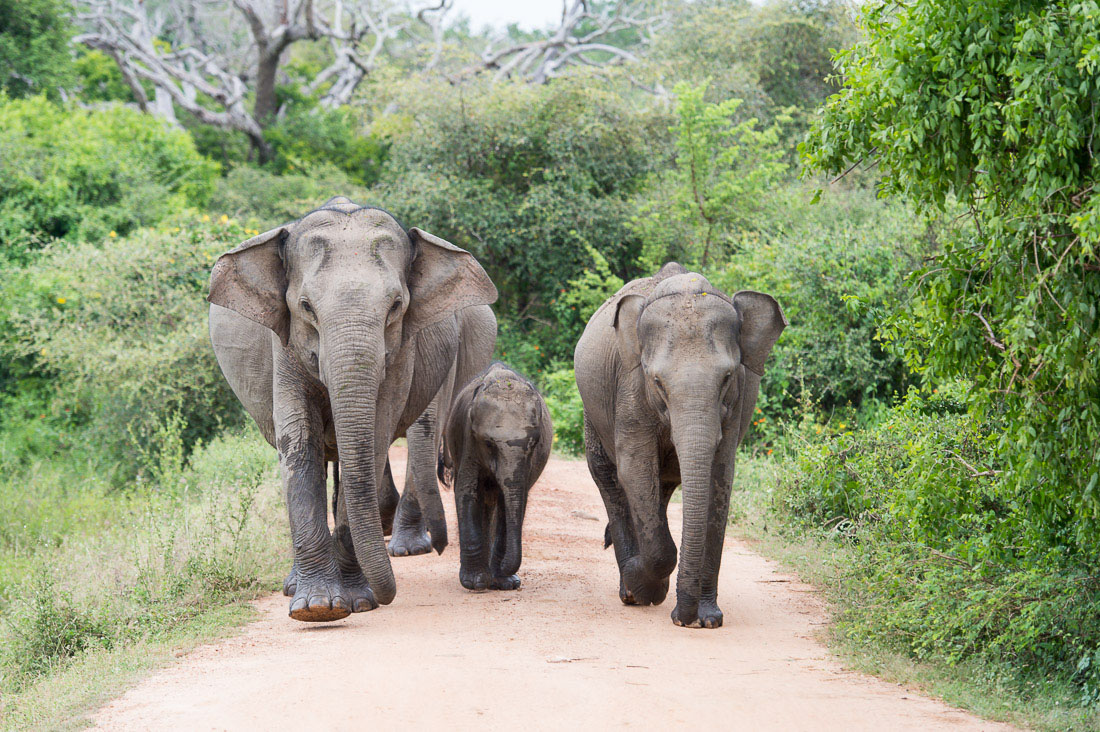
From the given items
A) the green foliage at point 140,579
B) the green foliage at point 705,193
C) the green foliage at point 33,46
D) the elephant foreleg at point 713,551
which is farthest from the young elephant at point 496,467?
the green foliage at point 33,46

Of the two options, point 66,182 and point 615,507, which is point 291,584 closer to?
point 615,507

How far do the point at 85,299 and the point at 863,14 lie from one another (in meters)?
14.3

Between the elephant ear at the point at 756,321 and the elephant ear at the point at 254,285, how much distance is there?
2981 mm

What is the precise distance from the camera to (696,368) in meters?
6.96

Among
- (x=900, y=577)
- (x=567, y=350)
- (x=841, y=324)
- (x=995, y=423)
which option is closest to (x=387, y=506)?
(x=900, y=577)

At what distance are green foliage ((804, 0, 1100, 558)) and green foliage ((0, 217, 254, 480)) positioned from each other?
12.0m

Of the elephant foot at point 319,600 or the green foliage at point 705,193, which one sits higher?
the green foliage at point 705,193

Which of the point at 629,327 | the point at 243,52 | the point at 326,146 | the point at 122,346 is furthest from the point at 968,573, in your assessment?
the point at 243,52

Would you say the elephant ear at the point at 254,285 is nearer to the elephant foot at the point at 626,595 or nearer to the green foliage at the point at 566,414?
the elephant foot at the point at 626,595

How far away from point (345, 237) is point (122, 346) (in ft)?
35.0

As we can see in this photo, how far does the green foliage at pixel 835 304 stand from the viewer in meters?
14.8

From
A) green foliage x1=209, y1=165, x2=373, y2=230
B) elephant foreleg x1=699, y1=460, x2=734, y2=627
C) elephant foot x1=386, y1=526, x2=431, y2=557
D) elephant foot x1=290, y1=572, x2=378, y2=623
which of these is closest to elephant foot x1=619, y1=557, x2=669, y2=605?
elephant foreleg x1=699, y1=460, x2=734, y2=627

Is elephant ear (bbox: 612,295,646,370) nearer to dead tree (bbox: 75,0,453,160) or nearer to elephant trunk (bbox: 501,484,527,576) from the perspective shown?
elephant trunk (bbox: 501,484,527,576)

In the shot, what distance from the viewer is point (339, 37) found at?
37531mm
